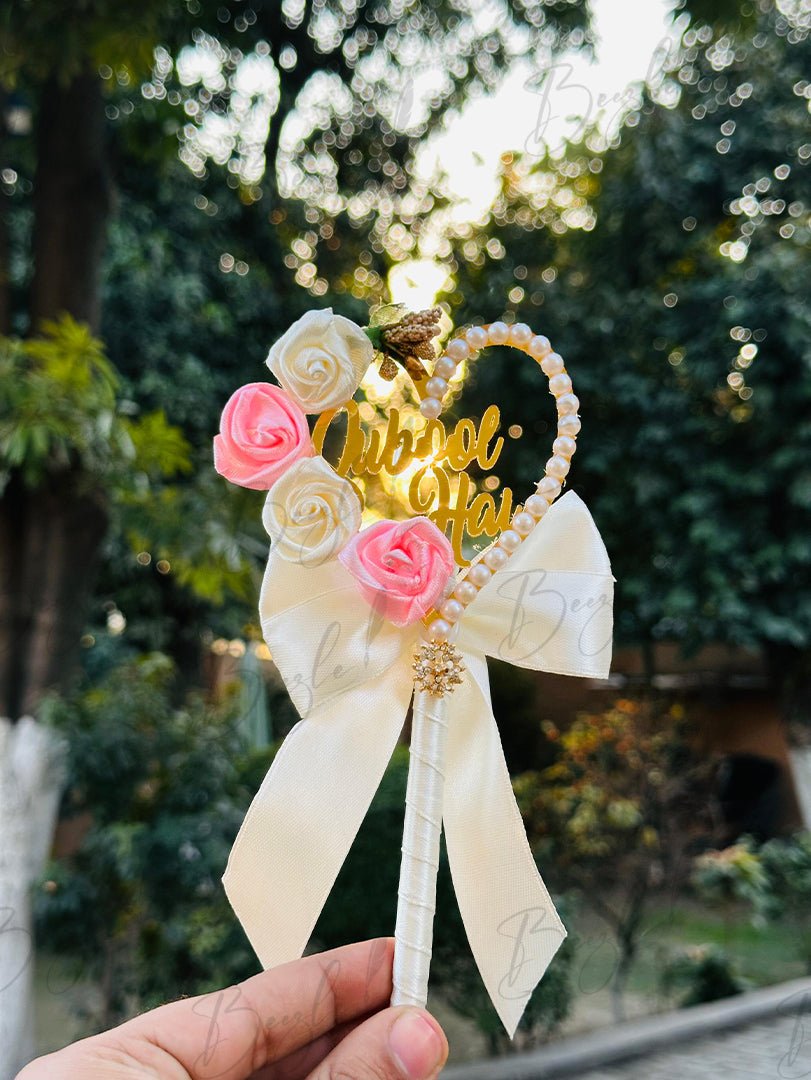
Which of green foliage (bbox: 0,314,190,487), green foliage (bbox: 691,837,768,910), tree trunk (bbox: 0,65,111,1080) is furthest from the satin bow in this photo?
green foliage (bbox: 691,837,768,910)

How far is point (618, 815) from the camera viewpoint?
175cm

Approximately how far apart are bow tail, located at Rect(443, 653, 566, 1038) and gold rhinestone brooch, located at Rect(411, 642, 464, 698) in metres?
0.02

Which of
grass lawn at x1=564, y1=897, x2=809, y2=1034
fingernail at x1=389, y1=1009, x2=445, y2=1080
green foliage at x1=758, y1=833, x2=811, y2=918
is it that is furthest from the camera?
green foliage at x1=758, y1=833, x2=811, y2=918

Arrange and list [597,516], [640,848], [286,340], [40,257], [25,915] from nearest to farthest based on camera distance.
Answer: [286,340] < [25,915] < [40,257] < [640,848] < [597,516]

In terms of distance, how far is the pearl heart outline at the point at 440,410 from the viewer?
422mm

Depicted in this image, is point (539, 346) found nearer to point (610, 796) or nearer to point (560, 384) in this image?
point (560, 384)

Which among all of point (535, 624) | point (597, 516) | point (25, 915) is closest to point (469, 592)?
point (535, 624)

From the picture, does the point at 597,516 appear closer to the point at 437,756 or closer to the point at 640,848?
the point at 640,848

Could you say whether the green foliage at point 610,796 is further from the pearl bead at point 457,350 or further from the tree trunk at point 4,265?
the pearl bead at point 457,350

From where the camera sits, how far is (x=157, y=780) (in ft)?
4.94

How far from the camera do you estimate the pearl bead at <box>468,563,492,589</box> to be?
0.43 m

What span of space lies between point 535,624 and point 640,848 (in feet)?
5.04

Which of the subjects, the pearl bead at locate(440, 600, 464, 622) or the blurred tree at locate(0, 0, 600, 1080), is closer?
the pearl bead at locate(440, 600, 464, 622)

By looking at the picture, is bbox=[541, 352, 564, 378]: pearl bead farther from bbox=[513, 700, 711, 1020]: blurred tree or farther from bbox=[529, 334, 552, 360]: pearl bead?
bbox=[513, 700, 711, 1020]: blurred tree
